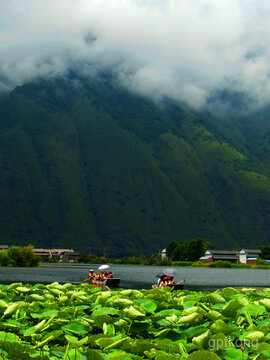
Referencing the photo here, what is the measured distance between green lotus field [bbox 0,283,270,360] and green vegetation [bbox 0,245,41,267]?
137 meters

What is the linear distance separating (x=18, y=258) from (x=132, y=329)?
141 m

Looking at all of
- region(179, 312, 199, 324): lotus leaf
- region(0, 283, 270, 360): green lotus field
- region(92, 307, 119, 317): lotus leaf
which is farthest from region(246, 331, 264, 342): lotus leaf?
region(92, 307, 119, 317): lotus leaf

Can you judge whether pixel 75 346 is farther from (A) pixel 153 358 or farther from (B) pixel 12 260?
(B) pixel 12 260

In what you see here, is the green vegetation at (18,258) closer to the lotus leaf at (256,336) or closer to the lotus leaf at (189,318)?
the lotus leaf at (189,318)

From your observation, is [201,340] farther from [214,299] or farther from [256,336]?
[214,299]

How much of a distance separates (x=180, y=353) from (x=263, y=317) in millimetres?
2932

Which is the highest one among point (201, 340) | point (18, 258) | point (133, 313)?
point (133, 313)

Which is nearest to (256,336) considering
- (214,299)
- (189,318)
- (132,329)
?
(189,318)

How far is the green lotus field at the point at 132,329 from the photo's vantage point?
5016 mm

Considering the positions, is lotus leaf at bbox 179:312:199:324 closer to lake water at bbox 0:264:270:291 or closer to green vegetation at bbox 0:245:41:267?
lake water at bbox 0:264:270:291

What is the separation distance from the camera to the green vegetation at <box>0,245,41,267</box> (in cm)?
13902

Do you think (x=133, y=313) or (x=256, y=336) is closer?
(x=256, y=336)

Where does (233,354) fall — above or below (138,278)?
above

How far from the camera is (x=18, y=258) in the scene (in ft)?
463
